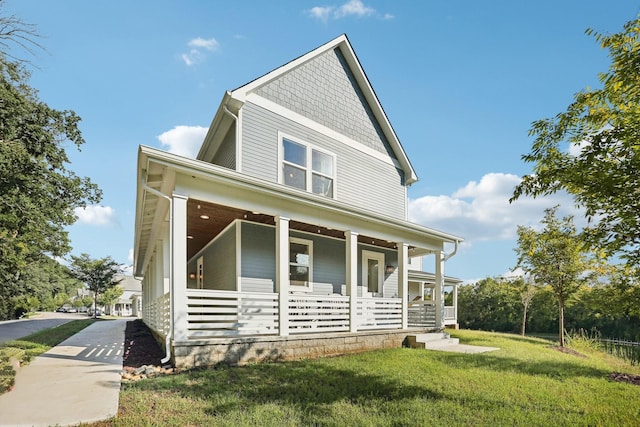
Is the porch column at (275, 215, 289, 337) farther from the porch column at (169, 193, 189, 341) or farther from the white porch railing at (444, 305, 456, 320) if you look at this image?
the white porch railing at (444, 305, 456, 320)

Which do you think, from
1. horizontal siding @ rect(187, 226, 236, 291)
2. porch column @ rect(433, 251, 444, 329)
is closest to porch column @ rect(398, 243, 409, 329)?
porch column @ rect(433, 251, 444, 329)

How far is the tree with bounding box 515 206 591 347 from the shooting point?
14.1m

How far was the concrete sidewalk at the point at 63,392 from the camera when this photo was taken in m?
4.16

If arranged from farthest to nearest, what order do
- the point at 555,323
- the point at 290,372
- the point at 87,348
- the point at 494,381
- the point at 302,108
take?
the point at 555,323 → the point at 302,108 → the point at 87,348 → the point at 290,372 → the point at 494,381

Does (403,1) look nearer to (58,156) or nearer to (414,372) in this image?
(414,372)

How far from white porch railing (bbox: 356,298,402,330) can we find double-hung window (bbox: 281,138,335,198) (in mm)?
3593

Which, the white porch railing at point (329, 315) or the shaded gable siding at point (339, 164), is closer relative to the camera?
the white porch railing at point (329, 315)

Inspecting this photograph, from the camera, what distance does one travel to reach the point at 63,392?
510 cm

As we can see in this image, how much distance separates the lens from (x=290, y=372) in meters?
6.59

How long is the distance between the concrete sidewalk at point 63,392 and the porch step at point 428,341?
7405mm

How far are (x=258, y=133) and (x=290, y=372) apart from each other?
6.48 m

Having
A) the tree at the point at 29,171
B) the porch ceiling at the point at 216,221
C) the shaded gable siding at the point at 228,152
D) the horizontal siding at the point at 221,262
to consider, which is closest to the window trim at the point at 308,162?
the porch ceiling at the point at 216,221

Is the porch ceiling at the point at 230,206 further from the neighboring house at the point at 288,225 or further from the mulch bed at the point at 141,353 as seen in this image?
the mulch bed at the point at 141,353

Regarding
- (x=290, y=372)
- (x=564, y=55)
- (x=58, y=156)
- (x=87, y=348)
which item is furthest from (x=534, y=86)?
(x=58, y=156)
